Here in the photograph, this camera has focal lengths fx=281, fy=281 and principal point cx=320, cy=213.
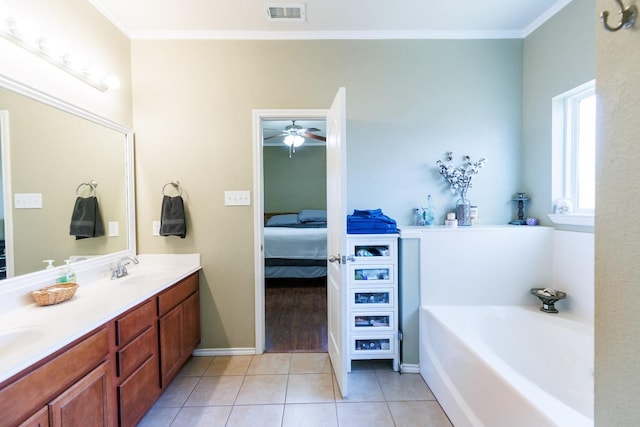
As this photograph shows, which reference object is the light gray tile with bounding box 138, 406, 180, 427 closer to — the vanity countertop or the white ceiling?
the vanity countertop

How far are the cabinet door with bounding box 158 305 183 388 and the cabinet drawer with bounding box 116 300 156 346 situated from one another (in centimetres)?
15

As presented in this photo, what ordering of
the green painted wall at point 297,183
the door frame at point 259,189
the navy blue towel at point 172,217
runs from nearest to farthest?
the navy blue towel at point 172,217, the door frame at point 259,189, the green painted wall at point 297,183

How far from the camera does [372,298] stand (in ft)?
7.13

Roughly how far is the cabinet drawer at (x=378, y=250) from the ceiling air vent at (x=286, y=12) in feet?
5.82

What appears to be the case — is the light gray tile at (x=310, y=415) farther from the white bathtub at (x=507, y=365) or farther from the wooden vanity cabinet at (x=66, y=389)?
the wooden vanity cabinet at (x=66, y=389)

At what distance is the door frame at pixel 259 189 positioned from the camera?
2.40m

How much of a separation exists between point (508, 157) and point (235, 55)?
8.25 feet

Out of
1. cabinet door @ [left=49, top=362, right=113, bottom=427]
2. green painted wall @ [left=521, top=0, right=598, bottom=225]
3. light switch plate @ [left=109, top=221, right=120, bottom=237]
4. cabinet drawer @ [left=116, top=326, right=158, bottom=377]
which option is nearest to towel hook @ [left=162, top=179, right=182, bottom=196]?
light switch plate @ [left=109, top=221, right=120, bottom=237]

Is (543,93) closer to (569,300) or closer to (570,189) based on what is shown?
(570,189)

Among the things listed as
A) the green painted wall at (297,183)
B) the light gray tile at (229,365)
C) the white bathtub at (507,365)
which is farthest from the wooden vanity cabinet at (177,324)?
the green painted wall at (297,183)

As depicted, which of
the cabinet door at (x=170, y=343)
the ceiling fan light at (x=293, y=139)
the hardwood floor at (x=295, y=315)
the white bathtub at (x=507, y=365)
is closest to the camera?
the white bathtub at (x=507, y=365)

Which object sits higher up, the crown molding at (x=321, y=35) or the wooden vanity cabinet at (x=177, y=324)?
the crown molding at (x=321, y=35)

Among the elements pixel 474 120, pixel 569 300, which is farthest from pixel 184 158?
pixel 569 300

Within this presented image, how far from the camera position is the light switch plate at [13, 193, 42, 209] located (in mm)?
1494
